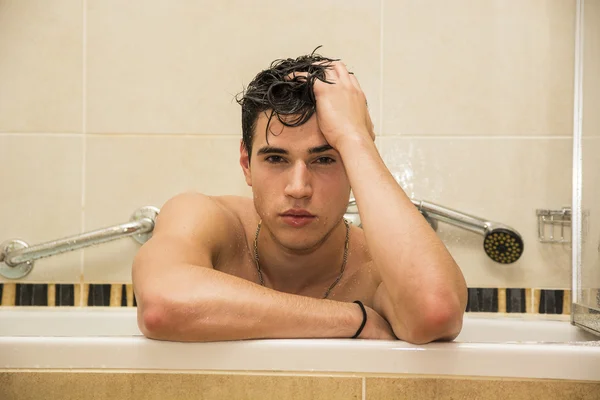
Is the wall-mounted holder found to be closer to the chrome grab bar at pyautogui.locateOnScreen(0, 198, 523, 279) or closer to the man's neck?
the chrome grab bar at pyautogui.locateOnScreen(0, 198, 523, 279)

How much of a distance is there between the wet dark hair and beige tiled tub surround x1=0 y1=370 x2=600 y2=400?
1.76 feet

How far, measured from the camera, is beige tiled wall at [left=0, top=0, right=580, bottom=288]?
1860 mm

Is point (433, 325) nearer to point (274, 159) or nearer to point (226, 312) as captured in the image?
point (226, 312)

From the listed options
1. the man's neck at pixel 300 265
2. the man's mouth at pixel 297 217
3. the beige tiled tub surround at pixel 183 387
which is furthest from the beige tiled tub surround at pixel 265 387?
the man's neck at pixel 300 265

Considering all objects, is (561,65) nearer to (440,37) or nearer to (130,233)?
(440,37)

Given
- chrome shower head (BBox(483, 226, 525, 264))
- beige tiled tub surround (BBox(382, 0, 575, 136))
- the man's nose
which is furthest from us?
beige tiled tub surround (BBox(382, 0, 575, 136))

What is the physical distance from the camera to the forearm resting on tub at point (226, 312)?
3.17ft

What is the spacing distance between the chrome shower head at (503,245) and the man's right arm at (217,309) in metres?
0.77

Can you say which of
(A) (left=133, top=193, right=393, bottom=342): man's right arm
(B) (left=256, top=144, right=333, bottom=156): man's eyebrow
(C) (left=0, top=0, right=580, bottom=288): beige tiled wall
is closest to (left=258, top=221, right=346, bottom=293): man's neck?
(B) (left=256, top=144, right=333, bottom=156): man's eyebrow

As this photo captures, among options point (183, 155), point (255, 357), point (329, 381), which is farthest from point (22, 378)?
point (183, 155)

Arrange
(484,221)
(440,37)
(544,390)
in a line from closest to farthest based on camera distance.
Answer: (544,390)
(484,221)
(440,37)

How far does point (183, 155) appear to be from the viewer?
1.90 meters

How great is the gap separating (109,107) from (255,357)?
3.93 ft

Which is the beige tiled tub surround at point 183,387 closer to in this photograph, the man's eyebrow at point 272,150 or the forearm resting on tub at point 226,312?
the forearm resting on tub at point 226,312
